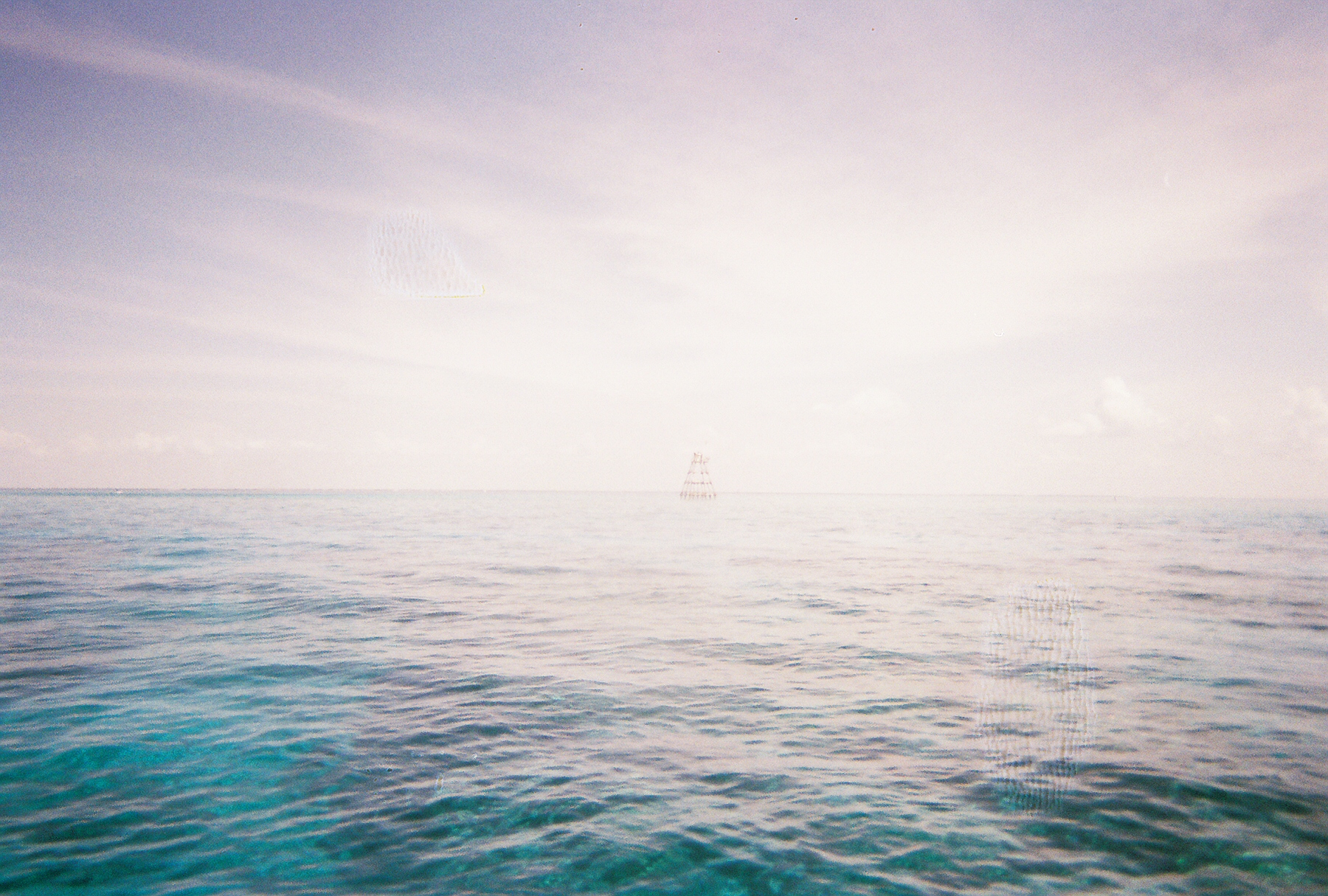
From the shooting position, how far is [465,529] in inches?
2815

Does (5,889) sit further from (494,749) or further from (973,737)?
(973,737)

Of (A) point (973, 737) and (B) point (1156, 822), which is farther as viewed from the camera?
(A) point (973, 737)

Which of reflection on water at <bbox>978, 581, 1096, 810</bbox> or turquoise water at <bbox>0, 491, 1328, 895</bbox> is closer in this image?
turquoise water at <bbox>0, 491, 1328, 895</bbox>

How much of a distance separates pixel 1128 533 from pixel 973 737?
6919 centimetres

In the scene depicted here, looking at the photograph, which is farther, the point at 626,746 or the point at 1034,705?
the point at 1034,705

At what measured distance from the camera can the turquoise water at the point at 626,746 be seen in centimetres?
759

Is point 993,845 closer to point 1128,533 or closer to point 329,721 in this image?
point 329,721

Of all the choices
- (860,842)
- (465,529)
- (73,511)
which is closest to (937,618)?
(860,842)

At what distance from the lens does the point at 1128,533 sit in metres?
66.8

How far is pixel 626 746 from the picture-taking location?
1109 cm

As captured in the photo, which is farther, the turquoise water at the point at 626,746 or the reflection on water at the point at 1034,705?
the reflection on water at the point at 1034,705

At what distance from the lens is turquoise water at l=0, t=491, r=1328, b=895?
759 centimetres

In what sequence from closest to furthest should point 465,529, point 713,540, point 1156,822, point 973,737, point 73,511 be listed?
point 1156,822 → point 973,737 → point 713,540 → point 465,529 → point 73,511

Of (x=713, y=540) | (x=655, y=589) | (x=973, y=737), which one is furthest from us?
(x=713, y=540)
